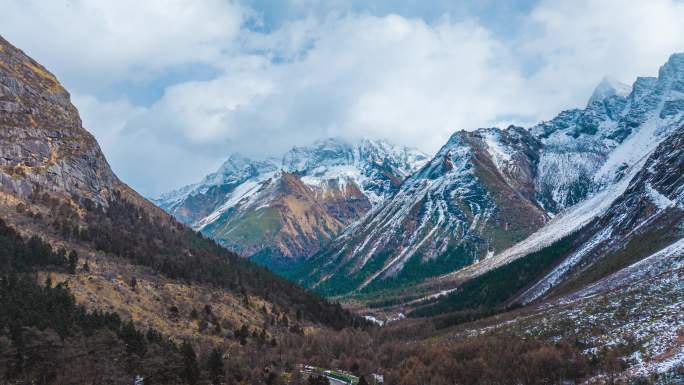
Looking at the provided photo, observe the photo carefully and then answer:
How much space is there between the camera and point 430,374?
12625 cm

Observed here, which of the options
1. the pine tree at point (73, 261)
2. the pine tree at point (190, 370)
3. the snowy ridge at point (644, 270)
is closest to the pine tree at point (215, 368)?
the pine tree at point (190, 370)

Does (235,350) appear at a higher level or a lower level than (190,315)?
lower

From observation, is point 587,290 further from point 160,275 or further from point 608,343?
point 160,275

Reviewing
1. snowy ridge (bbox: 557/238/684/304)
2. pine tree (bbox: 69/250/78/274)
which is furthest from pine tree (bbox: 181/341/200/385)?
snowy ridge (bbox: 557/238/684/304)

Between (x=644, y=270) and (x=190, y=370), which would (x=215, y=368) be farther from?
(x=644, y=270)

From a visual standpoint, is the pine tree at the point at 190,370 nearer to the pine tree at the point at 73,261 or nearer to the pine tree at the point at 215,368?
the pine tree at the point at 215,368

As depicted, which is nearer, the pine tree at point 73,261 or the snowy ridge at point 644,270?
the snowy ridge at point 644,270

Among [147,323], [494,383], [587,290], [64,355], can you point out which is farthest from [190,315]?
[587,290]

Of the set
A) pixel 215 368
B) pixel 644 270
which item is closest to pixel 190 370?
pixel 215 368

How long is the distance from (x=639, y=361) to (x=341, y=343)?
97744 millimetres

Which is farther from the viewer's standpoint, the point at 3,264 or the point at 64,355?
the point at 3,264

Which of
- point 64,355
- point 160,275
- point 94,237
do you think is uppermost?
point 94,237

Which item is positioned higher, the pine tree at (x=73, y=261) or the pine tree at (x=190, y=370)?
the pine tree at (x=73, y=261)

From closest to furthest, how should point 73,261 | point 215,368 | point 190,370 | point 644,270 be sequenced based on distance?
point 190,370 < point 215,368 < point 73,261 < point 644,270
